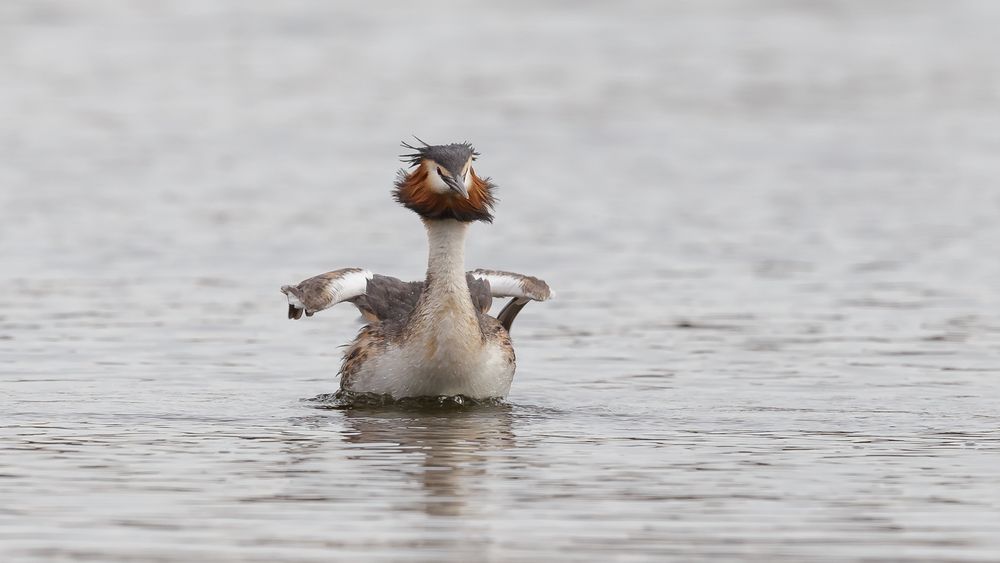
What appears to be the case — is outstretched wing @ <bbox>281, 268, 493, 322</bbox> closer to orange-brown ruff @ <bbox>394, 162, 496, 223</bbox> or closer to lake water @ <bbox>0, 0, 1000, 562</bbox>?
lake water @ <bbox>0, 0, 1000, 562</bbox>

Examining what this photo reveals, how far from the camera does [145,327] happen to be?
17344mm

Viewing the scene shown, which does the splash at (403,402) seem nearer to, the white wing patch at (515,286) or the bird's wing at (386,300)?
the bird's wing at (386,300)

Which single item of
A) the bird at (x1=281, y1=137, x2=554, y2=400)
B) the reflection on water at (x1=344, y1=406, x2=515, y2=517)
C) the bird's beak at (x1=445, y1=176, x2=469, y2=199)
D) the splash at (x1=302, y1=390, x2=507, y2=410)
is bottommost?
the reflection on water at (x1=344, y1=406, x2=515, y2=517)

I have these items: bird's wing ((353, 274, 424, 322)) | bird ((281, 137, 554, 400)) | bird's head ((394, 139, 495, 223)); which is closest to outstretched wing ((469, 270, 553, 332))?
bird's wing ((353, 274, 424, 322))

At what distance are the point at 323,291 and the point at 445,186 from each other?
143cm

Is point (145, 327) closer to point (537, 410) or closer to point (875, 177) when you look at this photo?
point (537, 410)

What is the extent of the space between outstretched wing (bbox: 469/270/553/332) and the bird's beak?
76.2 inches

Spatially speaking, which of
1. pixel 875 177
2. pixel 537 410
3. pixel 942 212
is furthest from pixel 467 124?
pixel 537 410

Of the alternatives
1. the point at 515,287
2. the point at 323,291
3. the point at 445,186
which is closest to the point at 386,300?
the point at 323,291

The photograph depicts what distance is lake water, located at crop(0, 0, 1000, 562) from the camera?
995 cm

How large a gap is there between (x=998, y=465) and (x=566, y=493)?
2.83 m

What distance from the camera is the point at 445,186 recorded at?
1358cm

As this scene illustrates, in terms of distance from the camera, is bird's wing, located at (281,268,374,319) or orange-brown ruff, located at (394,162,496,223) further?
bird's wing, located at (281,268,374,319)

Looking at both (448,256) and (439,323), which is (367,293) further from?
(439,323)
